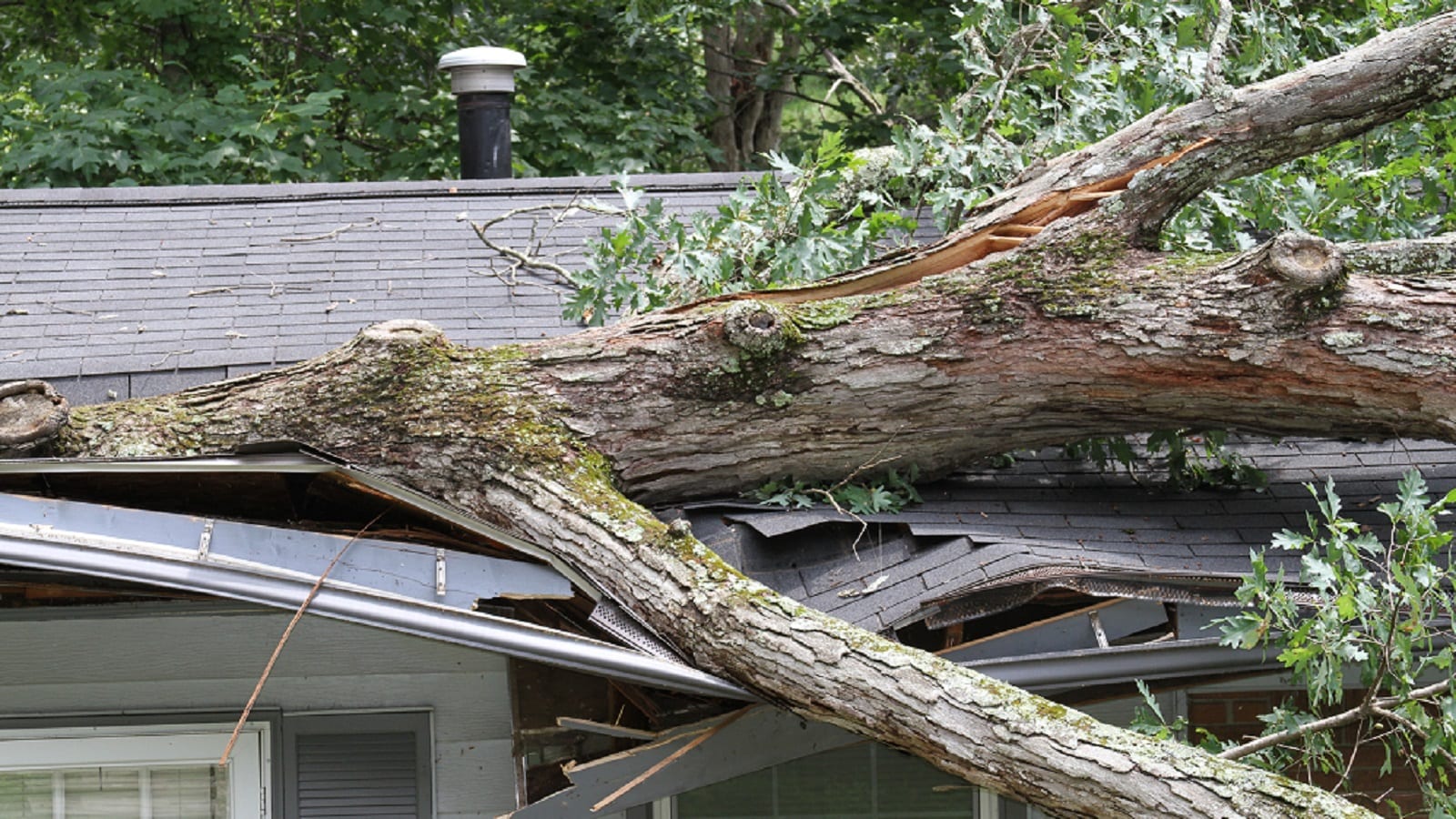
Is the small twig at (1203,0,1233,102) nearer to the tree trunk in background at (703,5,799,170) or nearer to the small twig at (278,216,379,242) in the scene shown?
the small twig at (278,216,379,242)

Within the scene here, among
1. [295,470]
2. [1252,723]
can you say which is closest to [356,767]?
[295,470]

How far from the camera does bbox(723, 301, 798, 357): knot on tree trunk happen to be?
4199mm

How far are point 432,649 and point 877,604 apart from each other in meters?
1.69

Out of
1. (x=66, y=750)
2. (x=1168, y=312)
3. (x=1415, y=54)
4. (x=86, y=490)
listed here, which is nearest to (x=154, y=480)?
(x=86, y=490)

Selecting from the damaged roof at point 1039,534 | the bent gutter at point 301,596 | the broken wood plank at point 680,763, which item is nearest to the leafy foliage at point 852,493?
the damaged roof at point 1039,534

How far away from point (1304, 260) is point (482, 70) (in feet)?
17.9

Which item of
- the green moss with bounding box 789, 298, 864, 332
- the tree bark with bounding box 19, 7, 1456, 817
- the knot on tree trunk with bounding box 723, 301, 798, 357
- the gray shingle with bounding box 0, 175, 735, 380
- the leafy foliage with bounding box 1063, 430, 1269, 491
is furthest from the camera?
the gray shingle with bounding box 0, 175, 735, 380

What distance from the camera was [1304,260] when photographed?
4055 millimetres

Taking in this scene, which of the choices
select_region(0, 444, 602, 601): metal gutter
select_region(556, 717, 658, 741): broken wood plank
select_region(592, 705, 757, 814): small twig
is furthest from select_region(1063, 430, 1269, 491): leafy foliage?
select_region(0, 444, 602, 601): metal gutter

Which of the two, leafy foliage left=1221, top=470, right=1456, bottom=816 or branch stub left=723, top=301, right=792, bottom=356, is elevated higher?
branch stub left=723, top=301, right=792, bottom=356

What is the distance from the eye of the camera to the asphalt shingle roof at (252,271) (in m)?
5.33

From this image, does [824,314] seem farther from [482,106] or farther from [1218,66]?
[482,106]

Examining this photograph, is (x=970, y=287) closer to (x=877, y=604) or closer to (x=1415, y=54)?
(x=877, y=604)

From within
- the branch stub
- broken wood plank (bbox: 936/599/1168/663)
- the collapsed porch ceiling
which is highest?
the branch stub
